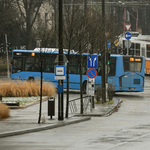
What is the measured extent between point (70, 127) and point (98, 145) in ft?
17.8

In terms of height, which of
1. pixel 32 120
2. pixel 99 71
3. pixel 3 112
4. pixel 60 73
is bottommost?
pixel 32 120

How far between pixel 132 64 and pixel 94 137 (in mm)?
22416

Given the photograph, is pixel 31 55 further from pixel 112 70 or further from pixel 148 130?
pixel 148 130

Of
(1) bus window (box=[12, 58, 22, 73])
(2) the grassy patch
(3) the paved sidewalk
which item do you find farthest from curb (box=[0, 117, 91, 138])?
(1) bus window (box=[12, 58, 22, 73])

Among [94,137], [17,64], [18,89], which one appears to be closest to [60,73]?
[94,137]

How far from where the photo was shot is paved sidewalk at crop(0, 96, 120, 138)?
15445mm

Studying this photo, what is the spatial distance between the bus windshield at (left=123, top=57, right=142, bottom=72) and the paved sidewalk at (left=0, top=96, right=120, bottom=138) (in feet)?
32.3

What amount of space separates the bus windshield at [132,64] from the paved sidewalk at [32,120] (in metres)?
9.85

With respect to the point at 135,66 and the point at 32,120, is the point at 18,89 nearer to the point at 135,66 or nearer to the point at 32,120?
the point at 135,66

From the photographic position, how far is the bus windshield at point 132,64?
35625mm

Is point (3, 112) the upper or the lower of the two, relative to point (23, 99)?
upper

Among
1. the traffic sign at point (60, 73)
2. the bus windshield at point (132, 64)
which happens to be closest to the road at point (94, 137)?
the traffic sign at point (60, 73)

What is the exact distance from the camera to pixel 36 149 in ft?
36.8

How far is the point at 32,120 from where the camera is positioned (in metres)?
18.7
